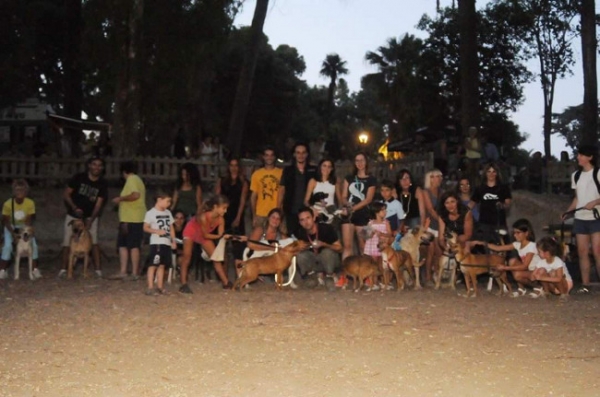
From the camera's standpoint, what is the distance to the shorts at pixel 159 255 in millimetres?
12188

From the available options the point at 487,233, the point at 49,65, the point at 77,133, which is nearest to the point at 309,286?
the point at 487,233

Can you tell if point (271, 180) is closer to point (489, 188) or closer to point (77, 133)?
point (489, 188)

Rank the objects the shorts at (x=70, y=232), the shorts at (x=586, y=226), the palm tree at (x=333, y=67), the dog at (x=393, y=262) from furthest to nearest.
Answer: the palm tree at (x=333, y=67) → the shorts at (x=70, y=232) → the shorts at (x=586, y=226) → the dog at (x=393, y=262)

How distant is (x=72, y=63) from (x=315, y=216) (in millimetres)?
25294

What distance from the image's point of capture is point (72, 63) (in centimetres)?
3650

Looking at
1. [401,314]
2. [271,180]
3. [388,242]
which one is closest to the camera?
[401,314]

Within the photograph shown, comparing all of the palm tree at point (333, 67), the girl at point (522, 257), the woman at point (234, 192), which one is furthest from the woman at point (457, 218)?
the palm tree at point (333, 67)

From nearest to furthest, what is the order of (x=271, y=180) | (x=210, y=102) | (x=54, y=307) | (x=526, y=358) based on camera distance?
(x=526, y=358) < (x=54, y=307) < (x=271, y=180) < (x=210, y=102)

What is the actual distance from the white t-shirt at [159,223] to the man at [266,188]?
6.39ft

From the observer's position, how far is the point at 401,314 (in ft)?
34.6

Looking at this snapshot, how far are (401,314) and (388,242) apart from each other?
2.20 m

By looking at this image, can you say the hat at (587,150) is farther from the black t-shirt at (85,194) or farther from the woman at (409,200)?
the black t-shirt at (85,194)

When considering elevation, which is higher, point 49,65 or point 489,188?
point 49,65

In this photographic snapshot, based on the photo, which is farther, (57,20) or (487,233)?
(57,20)
